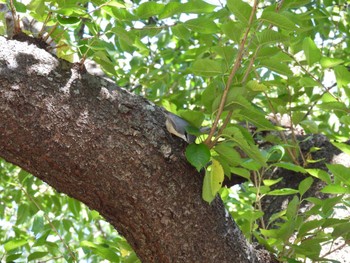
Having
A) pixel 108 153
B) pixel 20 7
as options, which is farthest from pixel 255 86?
pixel 20 7

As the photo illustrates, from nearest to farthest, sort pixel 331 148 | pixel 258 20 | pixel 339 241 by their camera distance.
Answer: pixel 258 20, pixel 339 241, pixel 331 148

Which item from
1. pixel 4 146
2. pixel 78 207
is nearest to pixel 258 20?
pixel 4 146

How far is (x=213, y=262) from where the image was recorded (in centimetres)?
141

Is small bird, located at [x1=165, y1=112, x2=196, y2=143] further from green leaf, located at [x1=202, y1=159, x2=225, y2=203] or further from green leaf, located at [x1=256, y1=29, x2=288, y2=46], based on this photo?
green leaf, located at [x1=256, y1=29, x2=288, y2=46]

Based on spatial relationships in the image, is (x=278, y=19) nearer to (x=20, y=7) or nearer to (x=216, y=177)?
(x=216, y=177)

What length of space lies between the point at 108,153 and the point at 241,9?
0.43 metres

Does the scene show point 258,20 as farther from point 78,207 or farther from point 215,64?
point 78,207

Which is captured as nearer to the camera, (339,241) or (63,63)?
(63,63)

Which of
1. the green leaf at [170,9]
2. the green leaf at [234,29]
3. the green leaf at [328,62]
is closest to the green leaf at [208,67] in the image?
the green leaf at [234,29]

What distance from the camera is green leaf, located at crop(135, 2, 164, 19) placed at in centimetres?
143

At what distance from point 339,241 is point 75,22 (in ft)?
3.40

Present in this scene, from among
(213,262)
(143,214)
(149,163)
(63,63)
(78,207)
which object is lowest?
(78,207)

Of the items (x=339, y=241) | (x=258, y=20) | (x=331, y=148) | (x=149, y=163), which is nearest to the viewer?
(x=258, y=20)

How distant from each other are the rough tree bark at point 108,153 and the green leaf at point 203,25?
10.6 inches
